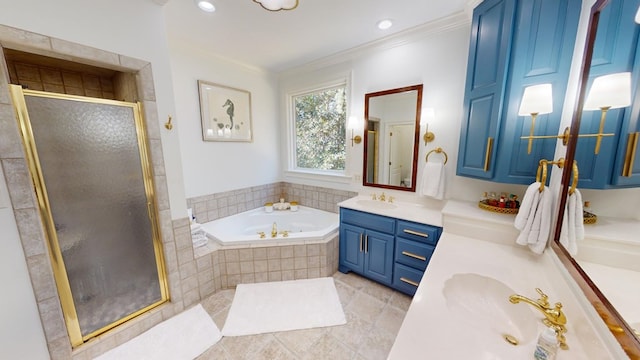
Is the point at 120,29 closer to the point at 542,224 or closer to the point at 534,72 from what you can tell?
the point at 534,72

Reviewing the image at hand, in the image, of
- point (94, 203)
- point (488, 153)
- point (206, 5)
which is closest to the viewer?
point (94, 203)

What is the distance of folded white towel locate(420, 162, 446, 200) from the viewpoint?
2127 mm

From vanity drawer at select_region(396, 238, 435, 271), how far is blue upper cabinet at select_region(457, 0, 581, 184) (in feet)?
2.42

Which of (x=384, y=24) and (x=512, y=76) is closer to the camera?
(x=512, y=76)

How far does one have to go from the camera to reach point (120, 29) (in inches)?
56.8

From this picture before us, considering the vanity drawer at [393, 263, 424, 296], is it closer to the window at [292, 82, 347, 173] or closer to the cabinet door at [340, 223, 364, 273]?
the cabinet door at [340, 223, 364, 273]

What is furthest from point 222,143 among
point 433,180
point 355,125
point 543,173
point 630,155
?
point 630,155

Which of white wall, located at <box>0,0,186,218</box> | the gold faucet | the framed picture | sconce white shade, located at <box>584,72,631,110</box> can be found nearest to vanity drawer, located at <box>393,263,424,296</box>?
the gold faucet

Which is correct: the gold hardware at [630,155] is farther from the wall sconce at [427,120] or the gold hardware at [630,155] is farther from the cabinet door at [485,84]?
the wall sconce at [427,120]

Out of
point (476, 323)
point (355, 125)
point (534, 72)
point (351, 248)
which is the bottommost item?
point (351, 248)

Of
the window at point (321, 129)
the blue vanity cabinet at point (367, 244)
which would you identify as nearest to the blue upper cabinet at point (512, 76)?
the blue vanity cabinet at point (367, 244)

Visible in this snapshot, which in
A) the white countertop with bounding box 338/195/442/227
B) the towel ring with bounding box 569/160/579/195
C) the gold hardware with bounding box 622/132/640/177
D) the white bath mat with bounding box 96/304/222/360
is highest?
the gold hardware with bounding box 622/132/640/177

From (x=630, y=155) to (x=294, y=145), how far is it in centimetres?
315

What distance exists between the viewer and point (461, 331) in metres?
0.78
